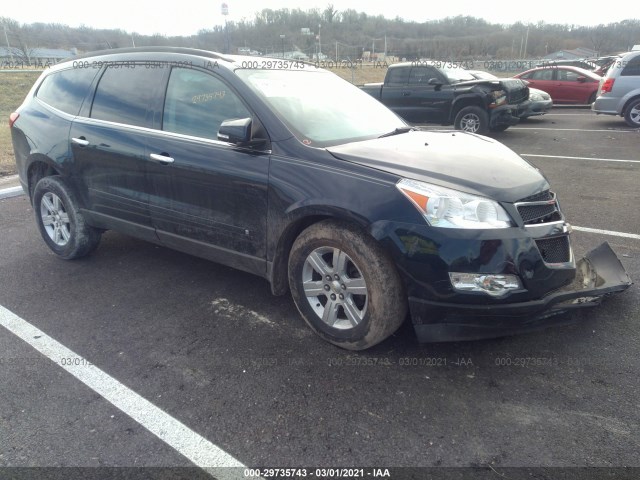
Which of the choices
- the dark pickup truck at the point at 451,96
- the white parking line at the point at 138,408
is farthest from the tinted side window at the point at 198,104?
the dark pickup truck at the point at 451,96

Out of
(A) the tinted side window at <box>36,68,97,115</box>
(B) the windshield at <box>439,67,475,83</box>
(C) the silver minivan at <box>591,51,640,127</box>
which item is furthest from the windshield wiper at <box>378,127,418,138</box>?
(C) the silver minivan at <box>591,51,640,127</box>

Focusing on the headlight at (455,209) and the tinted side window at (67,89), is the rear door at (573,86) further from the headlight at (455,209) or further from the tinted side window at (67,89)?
the headlight at (455,209)

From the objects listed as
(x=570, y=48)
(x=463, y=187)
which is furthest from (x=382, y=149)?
(x=570, y=48)

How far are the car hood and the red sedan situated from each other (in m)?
15.3

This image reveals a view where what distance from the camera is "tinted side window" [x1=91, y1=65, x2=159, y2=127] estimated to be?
Answer: 12.5ft

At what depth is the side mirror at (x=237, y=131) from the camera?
308 cm

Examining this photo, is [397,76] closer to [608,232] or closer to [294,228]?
[608,232]

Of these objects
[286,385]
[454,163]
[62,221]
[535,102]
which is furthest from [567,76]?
[286,385]

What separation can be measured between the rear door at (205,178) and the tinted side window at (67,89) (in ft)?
3.70

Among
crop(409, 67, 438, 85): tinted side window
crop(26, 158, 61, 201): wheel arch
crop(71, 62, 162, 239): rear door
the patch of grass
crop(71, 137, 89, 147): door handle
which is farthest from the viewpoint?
the patch of grass

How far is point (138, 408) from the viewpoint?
2574 mm

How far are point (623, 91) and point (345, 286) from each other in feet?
39.3

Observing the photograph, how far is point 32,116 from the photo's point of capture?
15.2ft

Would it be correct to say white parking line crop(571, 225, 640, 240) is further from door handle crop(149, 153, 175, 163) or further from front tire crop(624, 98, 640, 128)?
front tire crop(624, 98, 640, 128)
